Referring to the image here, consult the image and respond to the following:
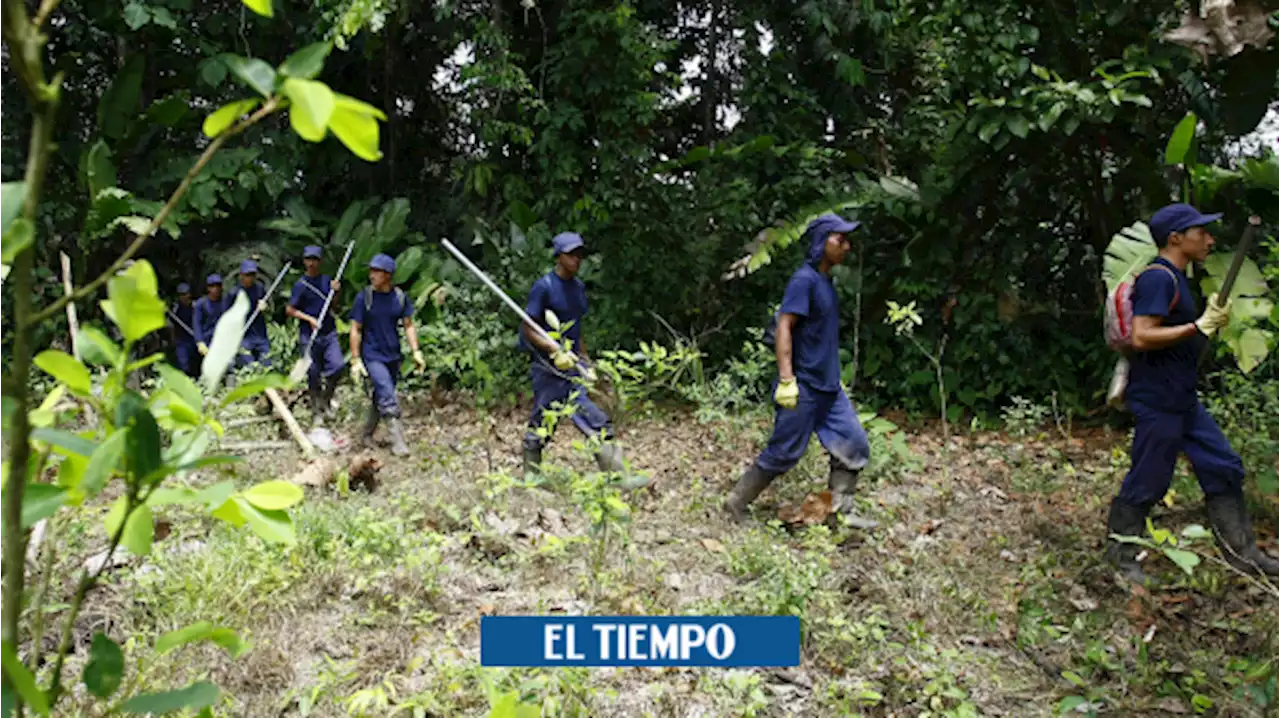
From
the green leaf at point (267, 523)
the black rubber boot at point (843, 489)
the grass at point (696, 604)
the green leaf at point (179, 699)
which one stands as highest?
the green leaf at point (267, 523)

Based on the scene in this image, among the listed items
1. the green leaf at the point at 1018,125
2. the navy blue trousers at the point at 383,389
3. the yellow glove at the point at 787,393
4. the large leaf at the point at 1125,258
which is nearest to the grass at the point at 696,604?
the yellow glove at the point at 787,393

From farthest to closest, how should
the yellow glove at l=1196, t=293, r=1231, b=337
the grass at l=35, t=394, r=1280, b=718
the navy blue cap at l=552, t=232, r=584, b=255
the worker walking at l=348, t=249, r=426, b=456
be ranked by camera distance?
the worker walking at l=348, t=249, r=426, b=456, the navy blue cap at l=552, t=232, r=584, b=255, the yellow glove at l=1196, t=293, r=1231, b=337, the grass at l=35, t=394, r=1280, b=718

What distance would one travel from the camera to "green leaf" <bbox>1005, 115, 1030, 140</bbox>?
6.97 m

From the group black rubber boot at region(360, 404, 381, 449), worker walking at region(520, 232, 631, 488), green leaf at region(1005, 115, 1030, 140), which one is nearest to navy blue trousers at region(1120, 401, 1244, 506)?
worker walking at region(520, 232, 631, 488)

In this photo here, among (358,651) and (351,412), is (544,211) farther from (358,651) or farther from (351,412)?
(358,651)

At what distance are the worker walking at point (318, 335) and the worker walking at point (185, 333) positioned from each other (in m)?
3.02

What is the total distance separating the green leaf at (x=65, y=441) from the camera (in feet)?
2.93

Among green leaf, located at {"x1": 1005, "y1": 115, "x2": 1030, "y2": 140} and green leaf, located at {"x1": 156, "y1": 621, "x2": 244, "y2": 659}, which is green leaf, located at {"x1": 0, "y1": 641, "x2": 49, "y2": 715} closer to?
green leaf, located at {"x1": 156, "y1": 621, "x2": 244, "y2": 659}

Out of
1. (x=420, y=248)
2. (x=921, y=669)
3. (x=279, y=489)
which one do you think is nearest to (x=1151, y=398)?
(x=921, y=669)

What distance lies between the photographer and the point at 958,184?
7.94m

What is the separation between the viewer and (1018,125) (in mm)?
7000

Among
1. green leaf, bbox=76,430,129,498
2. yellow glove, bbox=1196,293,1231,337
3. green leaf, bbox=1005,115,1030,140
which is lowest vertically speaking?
green leaf, bbox=76,430,129,498

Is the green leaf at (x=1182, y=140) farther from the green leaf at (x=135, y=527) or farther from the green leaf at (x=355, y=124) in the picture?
the green leaf at (x=135, y=527)

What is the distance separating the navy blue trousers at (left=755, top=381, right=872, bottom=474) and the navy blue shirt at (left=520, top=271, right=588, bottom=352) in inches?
58.8
